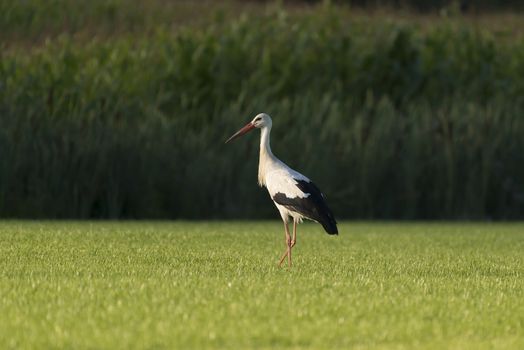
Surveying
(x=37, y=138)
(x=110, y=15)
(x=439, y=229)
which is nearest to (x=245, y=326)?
(x=439, y=229)

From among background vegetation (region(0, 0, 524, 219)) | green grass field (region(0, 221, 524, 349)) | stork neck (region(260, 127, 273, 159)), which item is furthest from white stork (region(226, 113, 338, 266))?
background vegetation (region(0, 0, 524, 219))

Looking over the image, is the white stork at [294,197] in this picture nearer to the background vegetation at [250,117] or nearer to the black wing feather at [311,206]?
the black wing feather at [311,206]

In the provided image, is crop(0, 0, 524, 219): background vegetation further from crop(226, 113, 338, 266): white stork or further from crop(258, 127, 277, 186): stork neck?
crop(226, 113, 338, 266): white stork

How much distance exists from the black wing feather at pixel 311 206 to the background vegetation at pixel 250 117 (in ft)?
28.8

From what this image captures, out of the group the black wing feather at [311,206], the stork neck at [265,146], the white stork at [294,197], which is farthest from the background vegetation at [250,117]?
the black wing feather at [311,206]

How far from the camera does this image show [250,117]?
22.5m

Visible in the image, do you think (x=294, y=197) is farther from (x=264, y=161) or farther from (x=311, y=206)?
(x=264, y=161)

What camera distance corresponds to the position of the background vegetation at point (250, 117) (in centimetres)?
2069

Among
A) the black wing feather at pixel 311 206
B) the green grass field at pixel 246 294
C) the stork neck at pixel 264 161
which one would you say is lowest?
the green grass field at pixel 246 294

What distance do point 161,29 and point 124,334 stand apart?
2364 cm

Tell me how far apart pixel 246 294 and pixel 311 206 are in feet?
10.5

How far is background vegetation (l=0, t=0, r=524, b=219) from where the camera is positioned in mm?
20688

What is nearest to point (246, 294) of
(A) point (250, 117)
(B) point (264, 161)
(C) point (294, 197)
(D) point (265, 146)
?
(C) point (294, 197)

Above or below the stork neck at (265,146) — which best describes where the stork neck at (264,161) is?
below
